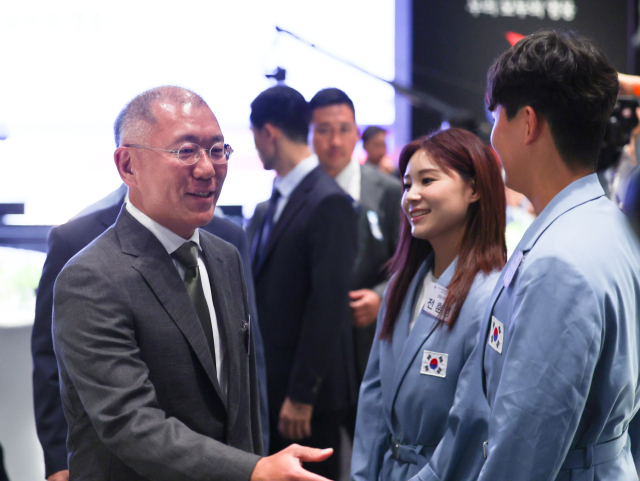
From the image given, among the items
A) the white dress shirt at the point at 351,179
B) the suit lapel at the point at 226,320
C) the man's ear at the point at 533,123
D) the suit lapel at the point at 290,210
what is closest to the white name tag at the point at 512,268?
the man's ear at the point at 533,123

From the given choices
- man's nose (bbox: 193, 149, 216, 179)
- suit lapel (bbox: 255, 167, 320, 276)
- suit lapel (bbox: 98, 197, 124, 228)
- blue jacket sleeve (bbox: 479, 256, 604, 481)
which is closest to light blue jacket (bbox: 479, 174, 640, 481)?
blue jacket sleeve (bbox: 479, 256, 604, 481)

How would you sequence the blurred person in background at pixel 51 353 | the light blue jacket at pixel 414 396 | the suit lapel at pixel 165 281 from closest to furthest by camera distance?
the suit lapel at pixel 165 281 < the light blue jacket at pixel 414 396 < the blurred person in background at pixel 51 353

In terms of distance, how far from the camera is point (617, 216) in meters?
1.11

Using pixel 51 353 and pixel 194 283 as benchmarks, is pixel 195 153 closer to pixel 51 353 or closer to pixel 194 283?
pixel 194 283

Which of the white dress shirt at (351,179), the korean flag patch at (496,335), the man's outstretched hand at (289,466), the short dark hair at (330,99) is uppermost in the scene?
the short dark hair at (330,99)

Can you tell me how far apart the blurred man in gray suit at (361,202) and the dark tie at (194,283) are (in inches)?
54.5

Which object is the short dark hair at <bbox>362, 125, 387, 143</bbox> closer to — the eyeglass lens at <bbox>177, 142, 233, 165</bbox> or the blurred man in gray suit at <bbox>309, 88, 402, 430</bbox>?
the blurred man in gray suit at <bbox>309, 88, 402, 430</bbox>

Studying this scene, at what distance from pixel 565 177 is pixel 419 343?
0.62 metres

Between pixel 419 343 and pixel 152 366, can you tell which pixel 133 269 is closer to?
pixel 152 366

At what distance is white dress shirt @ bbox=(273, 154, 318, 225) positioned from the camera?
2480mm

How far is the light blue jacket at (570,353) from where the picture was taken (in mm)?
998

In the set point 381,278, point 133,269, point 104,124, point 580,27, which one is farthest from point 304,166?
point 580,27

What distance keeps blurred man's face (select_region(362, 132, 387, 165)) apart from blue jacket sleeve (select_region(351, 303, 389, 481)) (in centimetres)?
423

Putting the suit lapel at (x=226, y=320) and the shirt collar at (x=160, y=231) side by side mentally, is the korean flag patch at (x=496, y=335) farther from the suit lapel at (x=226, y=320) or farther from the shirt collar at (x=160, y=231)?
the shirt collar at (x=160, y=231)
